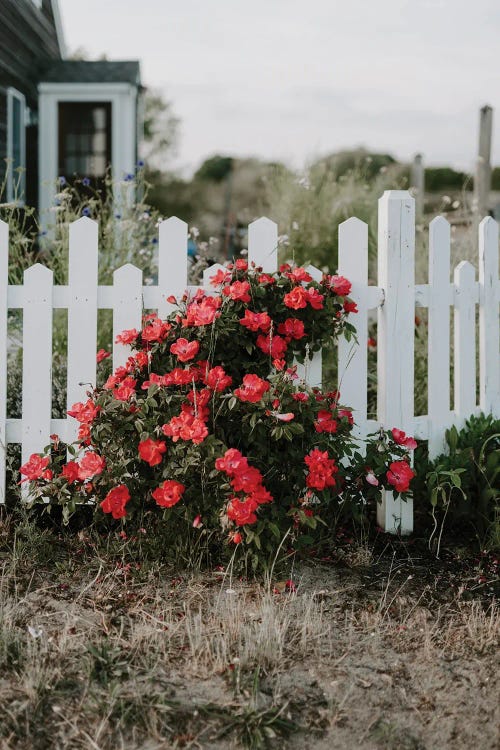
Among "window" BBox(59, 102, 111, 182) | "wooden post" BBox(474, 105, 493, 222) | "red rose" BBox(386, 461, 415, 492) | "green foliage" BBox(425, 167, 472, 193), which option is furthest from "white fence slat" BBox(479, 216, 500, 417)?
"green foliage" BBox(425, 167, 472, 193)

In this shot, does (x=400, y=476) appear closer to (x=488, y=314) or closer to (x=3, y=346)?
(x=488, y=314)

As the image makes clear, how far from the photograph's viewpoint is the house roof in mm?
11625

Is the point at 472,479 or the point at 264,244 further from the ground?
the point at 264,244

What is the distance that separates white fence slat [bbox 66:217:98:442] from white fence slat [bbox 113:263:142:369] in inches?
3.8

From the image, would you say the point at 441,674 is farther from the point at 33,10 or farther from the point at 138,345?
the point at 33,10

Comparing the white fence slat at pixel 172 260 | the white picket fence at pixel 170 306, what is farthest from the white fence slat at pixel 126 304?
the white fence slat at pixel 172 260

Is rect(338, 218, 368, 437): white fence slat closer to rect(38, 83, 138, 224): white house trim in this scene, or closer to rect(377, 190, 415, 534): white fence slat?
rect(377, 190, 415, 534): white fence slat

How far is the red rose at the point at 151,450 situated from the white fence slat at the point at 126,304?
756 mm

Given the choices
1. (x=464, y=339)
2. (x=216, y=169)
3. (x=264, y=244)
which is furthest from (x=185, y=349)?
(x=216, y=169)

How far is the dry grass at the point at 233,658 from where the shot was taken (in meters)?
2.27

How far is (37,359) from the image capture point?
382 cm

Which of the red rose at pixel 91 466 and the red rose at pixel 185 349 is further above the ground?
the red rose at pixel 185 349

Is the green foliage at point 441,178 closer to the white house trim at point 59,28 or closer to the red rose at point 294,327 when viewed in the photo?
the white house trim at point 59,28

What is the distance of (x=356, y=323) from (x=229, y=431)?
88 cm
